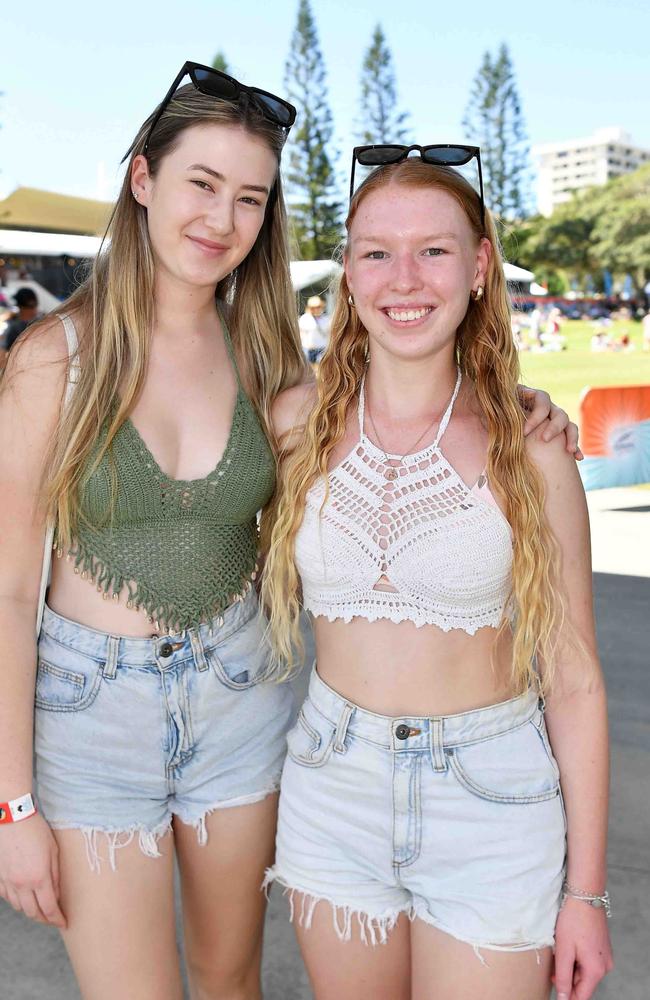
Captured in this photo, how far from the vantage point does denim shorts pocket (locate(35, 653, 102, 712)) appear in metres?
1.77

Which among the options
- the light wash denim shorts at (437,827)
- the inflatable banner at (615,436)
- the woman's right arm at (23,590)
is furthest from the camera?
the inflatable banner at (615,436)

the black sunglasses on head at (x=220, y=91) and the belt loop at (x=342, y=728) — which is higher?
the black sunglasses on head at (x=220, y=91)

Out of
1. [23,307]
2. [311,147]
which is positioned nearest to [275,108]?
[23,307]

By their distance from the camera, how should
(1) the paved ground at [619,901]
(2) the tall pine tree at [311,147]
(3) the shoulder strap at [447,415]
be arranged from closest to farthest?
1. (3) the shoulder strap at [447,415]
2. (1) the paved ground at [619,901]
3. (2) the tall pine tree at [311,147]

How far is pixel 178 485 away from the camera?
1843mm

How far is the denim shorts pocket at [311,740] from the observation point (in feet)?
5.64

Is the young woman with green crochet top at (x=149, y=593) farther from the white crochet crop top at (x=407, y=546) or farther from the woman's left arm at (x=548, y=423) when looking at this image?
the white crochet crop top at (x=407, y=546)

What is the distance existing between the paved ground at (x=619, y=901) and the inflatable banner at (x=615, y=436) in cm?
319

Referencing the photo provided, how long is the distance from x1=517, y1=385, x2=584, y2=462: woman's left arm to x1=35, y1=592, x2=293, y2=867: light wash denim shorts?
730mm

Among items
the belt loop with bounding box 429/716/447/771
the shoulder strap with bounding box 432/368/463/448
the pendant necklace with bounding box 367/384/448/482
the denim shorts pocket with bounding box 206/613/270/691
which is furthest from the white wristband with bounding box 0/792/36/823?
the shoulder strap with bounding box 432/368/463/448

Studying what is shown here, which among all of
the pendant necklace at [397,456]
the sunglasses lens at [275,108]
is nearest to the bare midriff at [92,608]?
the pendant necklace at [397,456]

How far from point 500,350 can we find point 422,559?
54cm

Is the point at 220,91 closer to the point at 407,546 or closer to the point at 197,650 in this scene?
the point at 407,546

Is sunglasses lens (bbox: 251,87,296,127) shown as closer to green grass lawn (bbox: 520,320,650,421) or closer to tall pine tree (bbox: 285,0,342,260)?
green grass lawn (bbox: 520,320,650,421)
